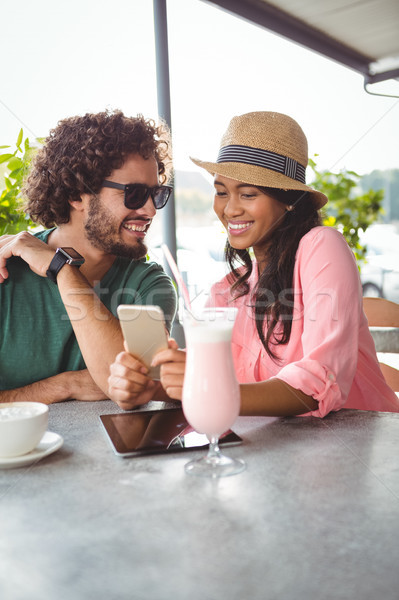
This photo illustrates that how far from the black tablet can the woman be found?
0.08m

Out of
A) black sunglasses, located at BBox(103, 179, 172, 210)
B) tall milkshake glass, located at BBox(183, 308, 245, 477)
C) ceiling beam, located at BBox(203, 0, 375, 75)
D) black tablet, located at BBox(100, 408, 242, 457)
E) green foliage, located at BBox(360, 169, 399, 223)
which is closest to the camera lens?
tall milkshake glass, located at BBox(183, 308, 245, 477)

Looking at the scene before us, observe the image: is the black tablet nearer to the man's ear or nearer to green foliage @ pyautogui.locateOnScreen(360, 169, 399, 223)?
the man's ear

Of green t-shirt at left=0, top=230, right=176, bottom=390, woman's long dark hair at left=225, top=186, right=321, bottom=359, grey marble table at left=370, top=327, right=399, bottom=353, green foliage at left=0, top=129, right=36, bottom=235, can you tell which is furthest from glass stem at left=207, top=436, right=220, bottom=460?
grey marble table at left=370, top=327, right=399, bottom=353

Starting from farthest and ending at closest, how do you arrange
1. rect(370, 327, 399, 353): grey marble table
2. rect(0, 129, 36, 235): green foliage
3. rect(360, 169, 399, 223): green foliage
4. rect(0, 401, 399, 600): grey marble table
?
1. rect(360, 169, 399, 223): green foliage
2. rect(370, 327, 399, 353): grey marble table
3. rect(0, 129, 36, 235): green foliage
4. rect(0, 401, 399, 600): grey marble table

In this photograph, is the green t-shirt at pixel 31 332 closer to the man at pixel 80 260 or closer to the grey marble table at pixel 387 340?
the man at pixel 80 260

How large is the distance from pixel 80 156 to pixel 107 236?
0.38 m

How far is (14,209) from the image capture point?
2.55m

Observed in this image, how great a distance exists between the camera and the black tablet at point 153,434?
3.74 feet

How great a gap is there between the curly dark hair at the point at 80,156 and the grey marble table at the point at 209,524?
4.28 ft

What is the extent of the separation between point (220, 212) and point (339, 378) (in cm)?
83

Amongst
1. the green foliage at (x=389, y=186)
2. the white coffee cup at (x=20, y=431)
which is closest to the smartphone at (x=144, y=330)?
the white coffee cup at (x=20, y=431)

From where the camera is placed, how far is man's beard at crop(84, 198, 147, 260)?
2.11m

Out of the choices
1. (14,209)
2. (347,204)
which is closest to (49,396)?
(14,209)

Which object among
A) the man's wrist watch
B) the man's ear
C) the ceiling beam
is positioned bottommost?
the man's wrist watch
